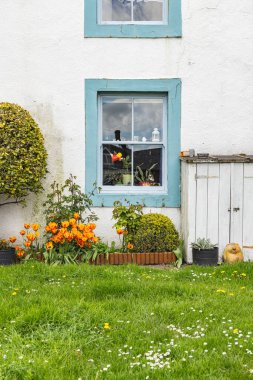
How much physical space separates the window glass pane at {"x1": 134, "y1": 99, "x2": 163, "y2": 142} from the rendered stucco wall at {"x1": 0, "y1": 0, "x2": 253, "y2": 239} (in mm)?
455

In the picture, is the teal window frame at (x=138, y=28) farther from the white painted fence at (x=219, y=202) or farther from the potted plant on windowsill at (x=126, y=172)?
the white painted fence at (x=219, y=202)

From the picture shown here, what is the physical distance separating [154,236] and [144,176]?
4.08ft

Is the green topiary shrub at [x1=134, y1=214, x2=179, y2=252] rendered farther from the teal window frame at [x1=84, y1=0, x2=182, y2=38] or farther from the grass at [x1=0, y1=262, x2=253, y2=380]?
the teal window frame at [x1=84, y1=0, x2=182, y2=38]

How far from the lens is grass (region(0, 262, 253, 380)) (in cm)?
365

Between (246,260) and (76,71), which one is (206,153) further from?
(76,71)

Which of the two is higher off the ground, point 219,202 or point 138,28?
point 138,28

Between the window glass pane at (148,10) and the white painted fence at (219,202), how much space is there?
267cm

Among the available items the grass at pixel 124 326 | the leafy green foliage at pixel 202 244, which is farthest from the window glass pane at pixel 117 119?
the grass at pixel 124 326

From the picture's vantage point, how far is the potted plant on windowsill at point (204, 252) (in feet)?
23.7

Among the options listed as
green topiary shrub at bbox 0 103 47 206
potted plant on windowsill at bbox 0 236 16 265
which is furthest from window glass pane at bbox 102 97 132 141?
potted plant on windowsill at bbox 0 236 16 265

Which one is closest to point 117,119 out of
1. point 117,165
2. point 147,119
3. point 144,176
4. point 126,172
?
point 147,119

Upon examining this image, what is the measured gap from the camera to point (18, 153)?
734 cm

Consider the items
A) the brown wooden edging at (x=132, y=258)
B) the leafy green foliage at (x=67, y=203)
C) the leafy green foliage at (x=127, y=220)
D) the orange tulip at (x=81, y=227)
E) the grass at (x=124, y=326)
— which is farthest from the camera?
the leafy green foliage at (x=67, y=203)

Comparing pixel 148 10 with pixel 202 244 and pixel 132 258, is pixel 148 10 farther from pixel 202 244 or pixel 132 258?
pixel 132 258
